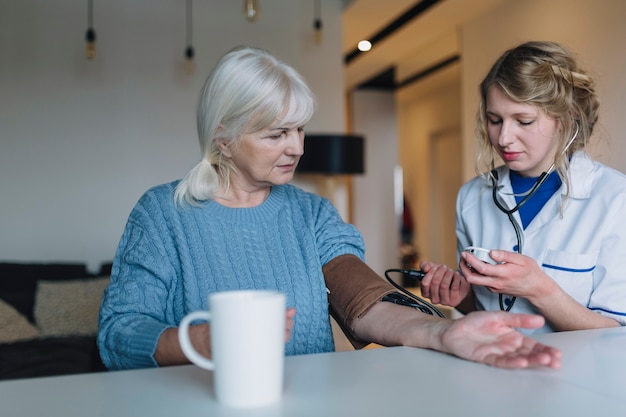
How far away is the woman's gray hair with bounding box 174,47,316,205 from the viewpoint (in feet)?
4.19

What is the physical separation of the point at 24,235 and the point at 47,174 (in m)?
0.41

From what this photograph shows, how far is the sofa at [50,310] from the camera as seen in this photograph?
307 cm

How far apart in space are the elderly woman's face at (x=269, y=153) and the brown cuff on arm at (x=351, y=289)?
230mm

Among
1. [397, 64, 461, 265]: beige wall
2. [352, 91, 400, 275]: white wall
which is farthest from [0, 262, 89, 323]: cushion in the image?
[397, 64, 461, 265]: beige wall

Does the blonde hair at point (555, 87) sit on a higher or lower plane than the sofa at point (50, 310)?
higher

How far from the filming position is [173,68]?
4199 mm

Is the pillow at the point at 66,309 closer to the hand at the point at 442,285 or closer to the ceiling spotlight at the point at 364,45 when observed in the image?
the hand at the point at 442,285

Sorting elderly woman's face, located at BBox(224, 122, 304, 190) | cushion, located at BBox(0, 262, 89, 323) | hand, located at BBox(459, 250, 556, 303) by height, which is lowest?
cushion, located at BBox(0, 262, 89, 323)

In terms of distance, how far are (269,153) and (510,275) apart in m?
0.56

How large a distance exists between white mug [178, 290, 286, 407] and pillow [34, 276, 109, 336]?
2.88m

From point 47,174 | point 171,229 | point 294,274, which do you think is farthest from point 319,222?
point 47,174

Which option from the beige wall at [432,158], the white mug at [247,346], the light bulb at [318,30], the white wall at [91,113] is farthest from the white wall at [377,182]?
the white mug at [247,346]

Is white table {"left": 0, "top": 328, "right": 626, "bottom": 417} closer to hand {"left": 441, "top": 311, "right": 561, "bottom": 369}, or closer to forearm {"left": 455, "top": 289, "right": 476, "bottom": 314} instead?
hand {"left": 441, "top": 311, "right": 561, "bottom": 369}

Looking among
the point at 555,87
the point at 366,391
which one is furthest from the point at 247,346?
the point at 555,87
